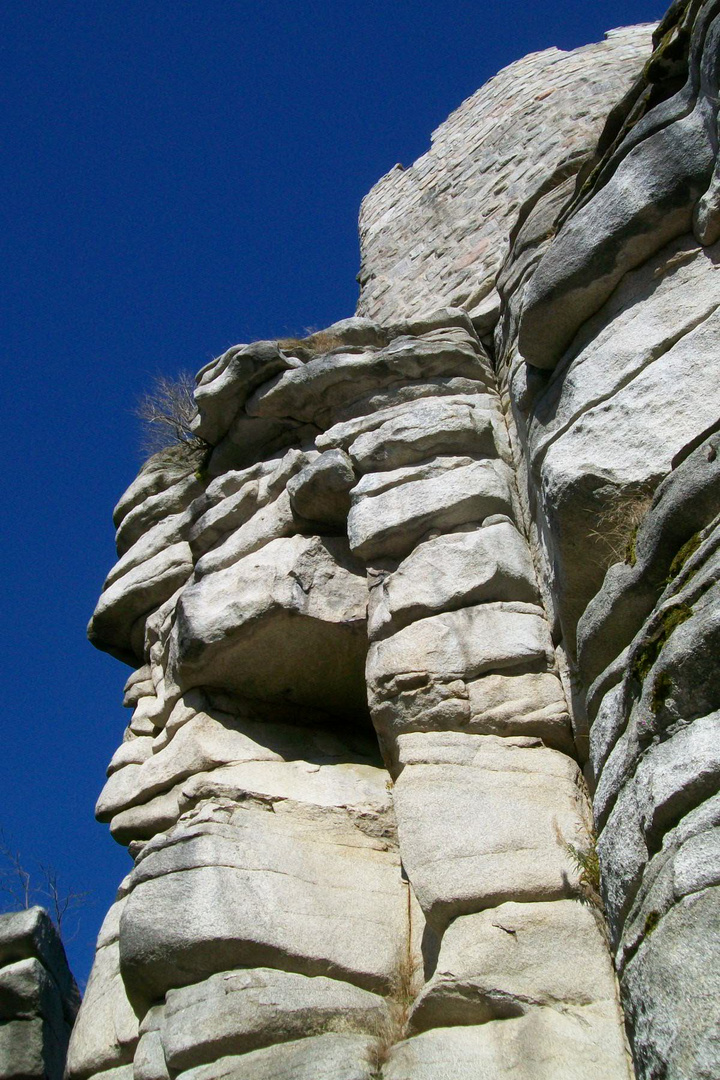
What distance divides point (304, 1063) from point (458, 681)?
1695 mm

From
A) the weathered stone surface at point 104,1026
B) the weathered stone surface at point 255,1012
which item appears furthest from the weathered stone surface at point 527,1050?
the weathered stone surface at point 104,1026

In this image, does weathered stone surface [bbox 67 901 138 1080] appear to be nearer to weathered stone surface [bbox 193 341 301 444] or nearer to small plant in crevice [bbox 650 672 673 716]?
small plant in crevice [bbox 650 672 673 716]

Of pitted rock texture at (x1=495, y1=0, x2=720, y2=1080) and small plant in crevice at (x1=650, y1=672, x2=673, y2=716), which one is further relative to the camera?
small plant in crevice at (x1=650, y1=672, x2=673, y2=716)

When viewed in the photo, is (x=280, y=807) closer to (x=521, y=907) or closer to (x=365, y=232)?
(x=521, y=907)

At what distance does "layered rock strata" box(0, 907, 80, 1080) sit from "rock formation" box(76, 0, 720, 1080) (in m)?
1.31

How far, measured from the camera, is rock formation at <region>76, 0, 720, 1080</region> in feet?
11.1

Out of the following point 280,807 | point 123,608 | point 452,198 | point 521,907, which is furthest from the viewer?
point 452,198

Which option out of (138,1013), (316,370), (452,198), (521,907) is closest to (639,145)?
(316,370)

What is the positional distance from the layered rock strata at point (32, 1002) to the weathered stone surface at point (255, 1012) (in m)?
2.47

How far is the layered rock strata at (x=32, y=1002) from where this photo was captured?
6309 mm

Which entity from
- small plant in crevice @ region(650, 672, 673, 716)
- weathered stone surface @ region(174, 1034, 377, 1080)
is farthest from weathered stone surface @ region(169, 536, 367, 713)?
small plant in crevice @ region(650, 672, 673, 716)

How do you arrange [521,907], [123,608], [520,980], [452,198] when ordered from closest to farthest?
[520,980] < [521,907] < [123,608] < [452,198]

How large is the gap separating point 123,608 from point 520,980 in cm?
438

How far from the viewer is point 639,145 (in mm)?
4758
